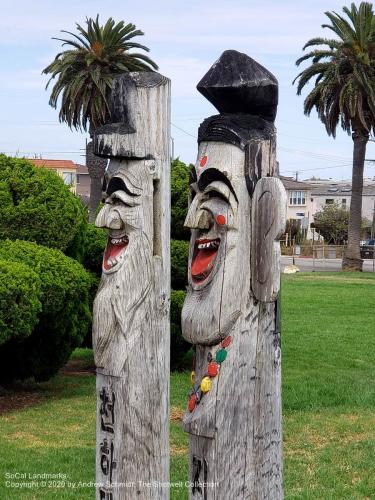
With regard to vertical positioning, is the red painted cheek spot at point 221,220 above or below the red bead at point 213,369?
above

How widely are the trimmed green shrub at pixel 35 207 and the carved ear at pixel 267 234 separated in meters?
5.21

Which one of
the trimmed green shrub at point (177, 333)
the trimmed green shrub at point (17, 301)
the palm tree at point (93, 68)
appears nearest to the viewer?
the trimmed green shrub at point (17, 301)

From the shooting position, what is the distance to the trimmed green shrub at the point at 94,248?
9859mm

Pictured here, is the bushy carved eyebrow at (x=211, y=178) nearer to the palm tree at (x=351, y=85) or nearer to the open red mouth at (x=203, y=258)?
the open red mouth at (x=203, y=258)

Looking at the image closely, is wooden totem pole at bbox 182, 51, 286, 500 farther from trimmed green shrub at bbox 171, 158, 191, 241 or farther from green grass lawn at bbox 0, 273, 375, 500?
trimmed green shrub at bbox 171, 158, 191, 241

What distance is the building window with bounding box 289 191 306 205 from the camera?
219ft

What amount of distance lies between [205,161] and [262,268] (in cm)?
65

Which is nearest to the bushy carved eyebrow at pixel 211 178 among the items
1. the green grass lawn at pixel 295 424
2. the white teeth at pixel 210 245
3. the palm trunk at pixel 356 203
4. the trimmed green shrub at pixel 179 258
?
the white teeth at pixel 210 245

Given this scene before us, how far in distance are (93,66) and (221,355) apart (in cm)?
2184

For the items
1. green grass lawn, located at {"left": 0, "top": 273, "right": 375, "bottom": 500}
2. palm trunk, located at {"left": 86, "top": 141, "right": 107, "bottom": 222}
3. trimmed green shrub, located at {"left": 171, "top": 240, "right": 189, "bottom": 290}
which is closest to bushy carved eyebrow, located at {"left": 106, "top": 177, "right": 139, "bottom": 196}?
green grass lawn, located at {"left": 0, "top": 273, "right": 375, "bottom": 500}

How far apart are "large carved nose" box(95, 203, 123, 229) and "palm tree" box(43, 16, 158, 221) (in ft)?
65.9

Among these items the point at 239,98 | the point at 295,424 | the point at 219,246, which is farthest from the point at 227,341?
the point at 295,424

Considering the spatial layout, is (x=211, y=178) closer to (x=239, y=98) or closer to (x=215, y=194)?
(x=215, y=194)

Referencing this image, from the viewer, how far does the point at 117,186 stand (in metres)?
4.30
